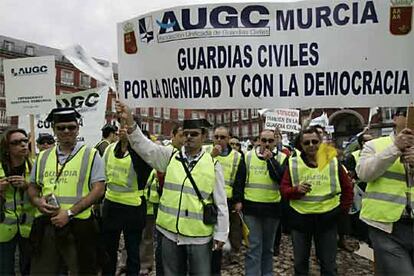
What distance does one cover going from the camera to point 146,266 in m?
6.79

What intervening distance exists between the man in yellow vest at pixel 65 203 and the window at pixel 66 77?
58.3 meters

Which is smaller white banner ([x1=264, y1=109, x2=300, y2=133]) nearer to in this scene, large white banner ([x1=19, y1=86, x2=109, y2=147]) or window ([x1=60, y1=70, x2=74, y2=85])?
large white banner ([x1=19, y1=86, x2=109, y2=147])

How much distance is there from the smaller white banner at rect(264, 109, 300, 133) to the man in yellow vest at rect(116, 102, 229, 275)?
6.52m

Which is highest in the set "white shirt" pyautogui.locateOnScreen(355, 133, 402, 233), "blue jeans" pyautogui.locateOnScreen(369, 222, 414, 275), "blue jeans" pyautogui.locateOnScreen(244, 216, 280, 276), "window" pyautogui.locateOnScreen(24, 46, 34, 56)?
"window" pyautogui.locateOnScreen(24, 46, 34, 56)

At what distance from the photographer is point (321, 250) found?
5.07 m

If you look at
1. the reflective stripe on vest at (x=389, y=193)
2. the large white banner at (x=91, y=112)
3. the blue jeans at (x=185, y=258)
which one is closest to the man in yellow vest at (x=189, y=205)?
the blue jeans at (x=185, y=258)

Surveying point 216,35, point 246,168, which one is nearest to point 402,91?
point 216,35

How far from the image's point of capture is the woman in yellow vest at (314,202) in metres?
5.04

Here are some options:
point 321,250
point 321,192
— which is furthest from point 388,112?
point 321,250

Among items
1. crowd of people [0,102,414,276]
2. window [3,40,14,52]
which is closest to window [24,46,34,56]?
window [3,40,14,52]

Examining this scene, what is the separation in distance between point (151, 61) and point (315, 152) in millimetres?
2051

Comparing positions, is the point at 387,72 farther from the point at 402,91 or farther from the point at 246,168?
the point at 246,168

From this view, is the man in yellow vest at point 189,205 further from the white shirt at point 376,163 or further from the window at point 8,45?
the window at point 8,45

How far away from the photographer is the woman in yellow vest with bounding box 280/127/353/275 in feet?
16.5
